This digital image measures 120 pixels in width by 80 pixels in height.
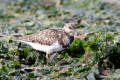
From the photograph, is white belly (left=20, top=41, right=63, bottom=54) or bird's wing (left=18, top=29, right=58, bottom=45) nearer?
white belly (left=20, top=41, right=63, bottom=54)

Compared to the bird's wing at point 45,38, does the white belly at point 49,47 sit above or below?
below

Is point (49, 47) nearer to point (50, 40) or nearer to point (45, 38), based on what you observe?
point (50, 40)

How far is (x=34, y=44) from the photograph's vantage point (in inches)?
278

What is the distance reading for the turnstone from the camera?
687cm

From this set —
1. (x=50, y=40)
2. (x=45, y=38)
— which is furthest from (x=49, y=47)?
(x=45, y=38)

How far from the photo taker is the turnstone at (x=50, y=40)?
6.87m

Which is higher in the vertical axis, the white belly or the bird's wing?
A: the bird's wing

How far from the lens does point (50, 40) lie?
6.91m

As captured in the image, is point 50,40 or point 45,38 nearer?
point 50,40

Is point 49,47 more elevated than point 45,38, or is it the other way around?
point 45,38

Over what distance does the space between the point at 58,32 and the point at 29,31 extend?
2.46 m

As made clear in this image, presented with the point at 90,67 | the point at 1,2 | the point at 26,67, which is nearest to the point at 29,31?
the point at 26,67

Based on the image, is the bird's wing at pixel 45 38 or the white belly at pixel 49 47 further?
the bird's wing at pixel 45 38

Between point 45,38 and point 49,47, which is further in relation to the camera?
point 45,38
